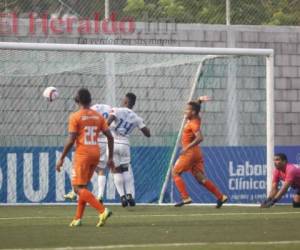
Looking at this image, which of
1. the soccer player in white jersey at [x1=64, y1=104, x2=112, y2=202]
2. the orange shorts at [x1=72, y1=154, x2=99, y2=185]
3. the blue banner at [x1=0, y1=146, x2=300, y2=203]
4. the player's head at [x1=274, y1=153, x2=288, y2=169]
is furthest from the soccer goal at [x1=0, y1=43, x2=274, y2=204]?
the orange shorts at [x1=72, y1=154, x2=99, y2=185]

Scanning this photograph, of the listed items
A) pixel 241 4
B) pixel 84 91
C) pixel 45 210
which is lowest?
pixel 45 210

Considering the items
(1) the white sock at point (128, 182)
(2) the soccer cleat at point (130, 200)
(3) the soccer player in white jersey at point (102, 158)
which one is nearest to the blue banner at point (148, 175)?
(3) the soccer player in white jersey at point (102, 158)

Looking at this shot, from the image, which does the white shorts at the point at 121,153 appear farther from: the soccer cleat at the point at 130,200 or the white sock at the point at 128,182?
the soccer cleat at the point at 130,200

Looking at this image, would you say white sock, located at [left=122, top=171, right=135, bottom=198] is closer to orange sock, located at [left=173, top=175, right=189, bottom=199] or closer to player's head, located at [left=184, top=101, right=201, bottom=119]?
orange sock, located at [left=173, top=175, right=189, bottom=199]

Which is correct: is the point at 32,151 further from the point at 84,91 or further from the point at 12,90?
the point at 84,91

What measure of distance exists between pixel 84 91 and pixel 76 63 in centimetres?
668

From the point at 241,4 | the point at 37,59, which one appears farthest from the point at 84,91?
the point at 241,4

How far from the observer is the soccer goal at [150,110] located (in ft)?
68.7

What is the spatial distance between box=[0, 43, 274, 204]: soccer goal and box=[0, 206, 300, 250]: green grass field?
2248 millimetres

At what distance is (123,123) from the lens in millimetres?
19547

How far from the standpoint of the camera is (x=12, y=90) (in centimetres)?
2117

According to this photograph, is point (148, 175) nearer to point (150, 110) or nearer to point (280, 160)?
point (150, 110)

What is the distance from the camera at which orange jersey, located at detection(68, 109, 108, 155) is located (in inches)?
580

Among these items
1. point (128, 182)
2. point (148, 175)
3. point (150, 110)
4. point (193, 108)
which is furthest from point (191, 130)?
point (150, 110)
